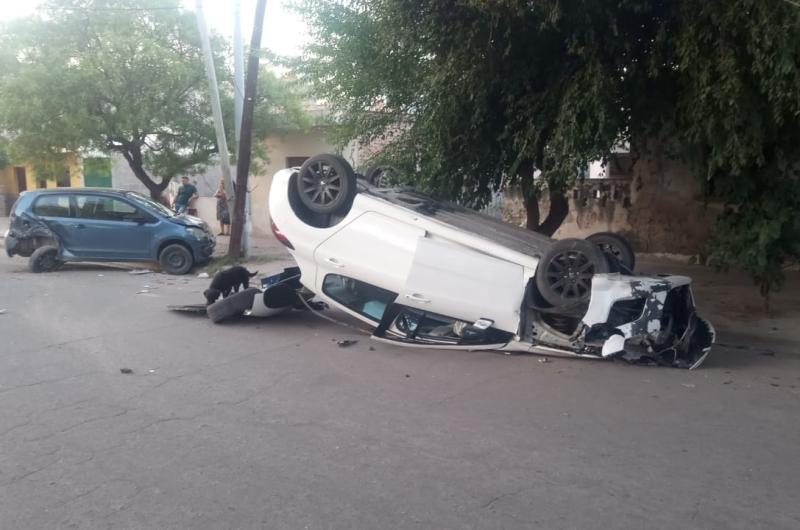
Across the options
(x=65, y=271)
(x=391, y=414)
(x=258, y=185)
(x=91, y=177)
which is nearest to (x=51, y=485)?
(x=391, y=414)

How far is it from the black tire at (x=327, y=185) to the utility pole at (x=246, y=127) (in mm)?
5798

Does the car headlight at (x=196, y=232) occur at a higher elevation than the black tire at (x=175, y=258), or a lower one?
higher

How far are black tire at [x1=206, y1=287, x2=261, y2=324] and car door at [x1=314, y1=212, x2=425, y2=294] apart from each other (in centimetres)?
144

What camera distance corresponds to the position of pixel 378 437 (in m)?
5.03

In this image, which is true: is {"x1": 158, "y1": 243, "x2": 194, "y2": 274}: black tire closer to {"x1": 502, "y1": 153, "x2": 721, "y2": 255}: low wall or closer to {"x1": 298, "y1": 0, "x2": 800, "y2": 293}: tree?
{"x1": 298, "y1": 0, "x2": 800, "y2": 293}: tree

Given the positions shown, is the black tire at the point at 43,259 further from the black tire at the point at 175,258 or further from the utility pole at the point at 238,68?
the utility pole at the point at 238,68

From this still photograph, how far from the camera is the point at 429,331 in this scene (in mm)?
7551

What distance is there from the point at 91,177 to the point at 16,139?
11876 millimetres

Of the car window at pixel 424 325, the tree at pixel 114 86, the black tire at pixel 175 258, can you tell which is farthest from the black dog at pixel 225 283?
the tree at pixel 114 86

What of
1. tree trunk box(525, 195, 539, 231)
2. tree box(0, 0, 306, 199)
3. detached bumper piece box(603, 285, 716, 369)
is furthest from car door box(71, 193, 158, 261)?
detached bumper piece box(603, 285, 716, 369)

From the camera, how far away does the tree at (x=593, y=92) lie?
6945mm

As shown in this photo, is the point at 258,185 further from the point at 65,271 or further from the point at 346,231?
the point at 346,231

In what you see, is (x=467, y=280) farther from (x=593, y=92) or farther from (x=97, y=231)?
(x=97, y=231)

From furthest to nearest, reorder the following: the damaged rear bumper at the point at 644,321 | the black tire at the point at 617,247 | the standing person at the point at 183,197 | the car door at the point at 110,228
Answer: the standing person at the point at 183,197, the car door at the point at 110,228, the black tire at the point at 617,247, the damaged rear bumper at the point at 644,321
